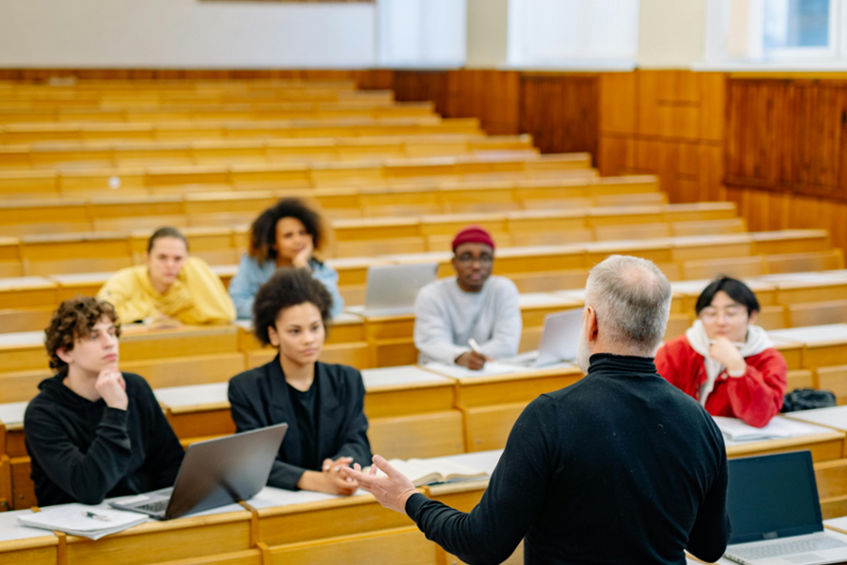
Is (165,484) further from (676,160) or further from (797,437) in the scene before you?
(676,160)

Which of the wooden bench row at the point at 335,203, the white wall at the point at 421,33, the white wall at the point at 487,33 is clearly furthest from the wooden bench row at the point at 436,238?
the white wall at the point at 421,33

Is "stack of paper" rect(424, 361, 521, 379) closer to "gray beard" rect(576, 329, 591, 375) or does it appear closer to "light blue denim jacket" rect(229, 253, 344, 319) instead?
"light blue denim jacket" rect(229, 253, 344, 319)

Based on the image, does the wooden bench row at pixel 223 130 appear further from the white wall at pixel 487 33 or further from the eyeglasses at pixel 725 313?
the eyeglasses at pixel 725 313

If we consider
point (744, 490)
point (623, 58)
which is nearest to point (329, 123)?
point (623, 58)

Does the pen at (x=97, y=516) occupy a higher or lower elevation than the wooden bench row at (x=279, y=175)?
lower

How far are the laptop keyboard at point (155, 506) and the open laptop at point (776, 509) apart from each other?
1066mm

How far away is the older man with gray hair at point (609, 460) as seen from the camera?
4.12 ft

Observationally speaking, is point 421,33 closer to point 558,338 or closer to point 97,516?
point 558,338

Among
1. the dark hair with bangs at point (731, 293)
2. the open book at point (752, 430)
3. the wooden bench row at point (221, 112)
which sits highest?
the wooden bench row at point (221, 112)

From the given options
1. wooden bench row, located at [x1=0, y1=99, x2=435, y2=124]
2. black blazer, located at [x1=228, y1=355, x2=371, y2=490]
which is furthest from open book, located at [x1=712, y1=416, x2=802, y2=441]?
wooden bench row, located at [x1=0, y1=99, x2=435, y2=124]

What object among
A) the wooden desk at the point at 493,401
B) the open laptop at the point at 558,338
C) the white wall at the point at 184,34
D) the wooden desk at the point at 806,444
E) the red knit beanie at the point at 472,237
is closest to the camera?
the wooden desk at the point at 806,444

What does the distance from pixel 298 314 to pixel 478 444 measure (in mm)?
810

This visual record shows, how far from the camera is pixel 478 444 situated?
296 cm

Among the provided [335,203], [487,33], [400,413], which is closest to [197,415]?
[400,413]
